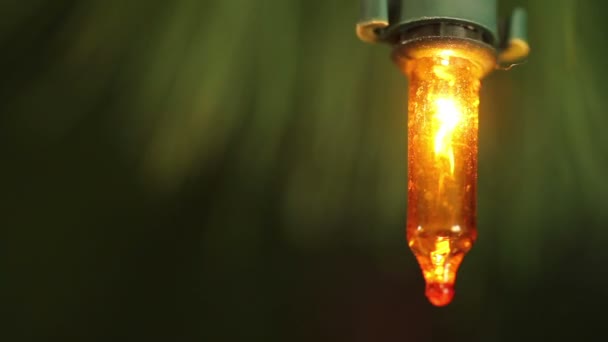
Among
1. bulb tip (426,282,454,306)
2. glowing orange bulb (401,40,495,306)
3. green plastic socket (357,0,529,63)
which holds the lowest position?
bulb tip (426,282,454,306)

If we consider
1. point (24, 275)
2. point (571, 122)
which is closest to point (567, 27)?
point (571, 122)

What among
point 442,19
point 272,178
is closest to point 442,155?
point 442,19

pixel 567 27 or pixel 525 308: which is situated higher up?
pixel 567 27

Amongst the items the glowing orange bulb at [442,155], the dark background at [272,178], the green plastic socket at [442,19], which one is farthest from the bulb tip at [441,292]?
the dark background at [272,178]

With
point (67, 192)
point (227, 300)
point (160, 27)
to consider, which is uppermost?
point (160, 27)

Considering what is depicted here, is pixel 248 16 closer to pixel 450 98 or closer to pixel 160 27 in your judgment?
pixel 160 27

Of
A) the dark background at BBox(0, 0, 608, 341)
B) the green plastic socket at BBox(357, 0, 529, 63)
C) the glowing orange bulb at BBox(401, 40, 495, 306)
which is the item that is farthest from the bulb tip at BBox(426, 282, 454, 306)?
the dark background at BBox(0, 0, 608, 341)

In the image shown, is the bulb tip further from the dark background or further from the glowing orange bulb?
the dark background

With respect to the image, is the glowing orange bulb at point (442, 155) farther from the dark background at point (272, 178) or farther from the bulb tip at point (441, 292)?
the dark background at point (272, 178)
